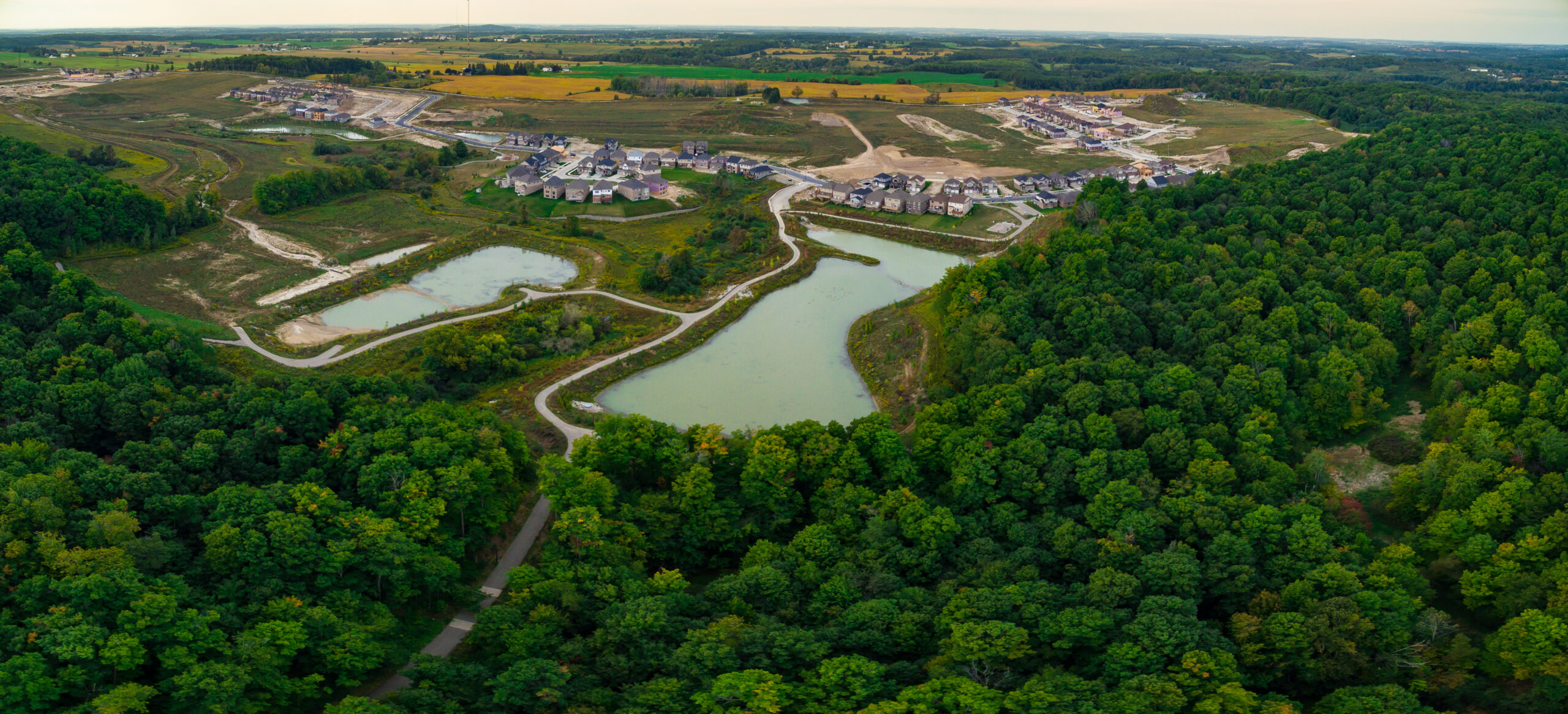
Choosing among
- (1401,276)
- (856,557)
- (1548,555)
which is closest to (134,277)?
(856,557)

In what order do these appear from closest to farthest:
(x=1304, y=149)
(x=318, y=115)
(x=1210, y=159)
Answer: (x=1304, y=149), (x=1210, y=159), (x=318, y=115)

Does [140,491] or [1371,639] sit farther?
[140,491]

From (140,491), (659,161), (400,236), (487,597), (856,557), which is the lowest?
(487,597)

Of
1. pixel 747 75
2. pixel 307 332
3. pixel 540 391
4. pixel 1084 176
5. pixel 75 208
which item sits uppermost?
pixel 747 75

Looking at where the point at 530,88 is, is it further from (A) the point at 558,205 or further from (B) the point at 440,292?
(B) the point at 440,292

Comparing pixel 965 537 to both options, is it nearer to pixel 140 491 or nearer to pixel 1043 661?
pixel 1043 661

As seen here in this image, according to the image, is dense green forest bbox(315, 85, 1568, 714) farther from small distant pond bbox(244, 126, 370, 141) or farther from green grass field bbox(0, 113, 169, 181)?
small distant pond bbox(244, 126, 370, 141)

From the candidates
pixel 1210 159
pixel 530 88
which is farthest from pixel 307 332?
pixel 530 88

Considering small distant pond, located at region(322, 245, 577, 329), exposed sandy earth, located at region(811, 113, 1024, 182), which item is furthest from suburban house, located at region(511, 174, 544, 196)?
exposed sandy earth, located at region(811, 113, 1024, 182)
